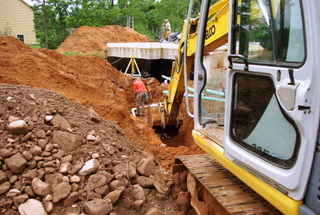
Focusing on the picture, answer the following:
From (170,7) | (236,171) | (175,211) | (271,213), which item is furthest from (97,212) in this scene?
(170,7)

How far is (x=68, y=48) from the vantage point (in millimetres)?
18688

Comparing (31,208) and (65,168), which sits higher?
(65,168)

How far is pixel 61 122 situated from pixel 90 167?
876 millimetres

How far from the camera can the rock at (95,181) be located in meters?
3.28

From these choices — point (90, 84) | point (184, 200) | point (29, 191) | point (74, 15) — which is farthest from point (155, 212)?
point (74, 15)

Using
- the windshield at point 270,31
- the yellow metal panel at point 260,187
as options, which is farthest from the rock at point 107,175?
the windshield at point 270,31

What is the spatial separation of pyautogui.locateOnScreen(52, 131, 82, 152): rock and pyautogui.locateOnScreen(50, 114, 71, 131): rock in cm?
16

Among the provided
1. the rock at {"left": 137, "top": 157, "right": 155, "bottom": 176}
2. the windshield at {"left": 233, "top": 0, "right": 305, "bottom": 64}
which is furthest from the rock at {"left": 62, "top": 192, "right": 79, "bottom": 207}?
the windshield at {"left": 233, "top": 0, "right": 305, "bottom": 64}

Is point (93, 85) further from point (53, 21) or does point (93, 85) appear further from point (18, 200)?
point (53, 21)

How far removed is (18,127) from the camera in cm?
349

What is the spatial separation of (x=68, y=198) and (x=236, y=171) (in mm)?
1864

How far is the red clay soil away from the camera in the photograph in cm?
637

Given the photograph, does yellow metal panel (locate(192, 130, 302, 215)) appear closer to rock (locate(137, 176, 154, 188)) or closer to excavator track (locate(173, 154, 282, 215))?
excavator track (locate(173, 154, 282, 215))

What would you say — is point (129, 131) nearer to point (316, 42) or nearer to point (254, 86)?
point (254, 86)
